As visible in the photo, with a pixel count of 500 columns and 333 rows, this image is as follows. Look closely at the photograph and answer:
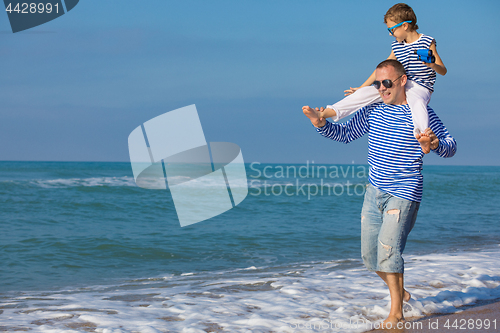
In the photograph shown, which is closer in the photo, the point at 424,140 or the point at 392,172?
the point at 424,140

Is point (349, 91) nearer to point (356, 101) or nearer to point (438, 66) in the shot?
point (356, 101)

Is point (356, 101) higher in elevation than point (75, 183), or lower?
higher

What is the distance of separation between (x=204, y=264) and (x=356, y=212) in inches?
285

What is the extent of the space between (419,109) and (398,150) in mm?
284

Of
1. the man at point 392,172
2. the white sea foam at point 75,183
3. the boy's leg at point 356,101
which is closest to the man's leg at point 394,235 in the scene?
the man at point 392,172

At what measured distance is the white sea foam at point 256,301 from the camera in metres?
3.19

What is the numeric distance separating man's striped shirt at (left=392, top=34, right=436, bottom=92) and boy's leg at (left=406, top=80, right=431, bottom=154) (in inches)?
2.9

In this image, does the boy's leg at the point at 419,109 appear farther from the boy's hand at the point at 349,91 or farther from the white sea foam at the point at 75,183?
the white sea foam at the point at 75,183

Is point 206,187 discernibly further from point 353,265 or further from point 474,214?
point 353,265

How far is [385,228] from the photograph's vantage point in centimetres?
269

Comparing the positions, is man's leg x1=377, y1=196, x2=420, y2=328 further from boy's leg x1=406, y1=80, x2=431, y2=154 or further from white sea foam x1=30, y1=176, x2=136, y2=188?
white sea foam x1=30, y1=176, x2=136, y2=188

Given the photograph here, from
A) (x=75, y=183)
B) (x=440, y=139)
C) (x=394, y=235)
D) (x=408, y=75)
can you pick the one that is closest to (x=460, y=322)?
(x=394, y=235)

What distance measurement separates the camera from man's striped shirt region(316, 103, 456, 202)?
261 centimetres

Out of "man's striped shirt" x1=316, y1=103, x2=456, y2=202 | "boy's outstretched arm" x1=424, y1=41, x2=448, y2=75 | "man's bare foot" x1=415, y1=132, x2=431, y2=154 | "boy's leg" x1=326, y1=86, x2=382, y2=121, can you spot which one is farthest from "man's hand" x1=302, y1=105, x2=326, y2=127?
"boy's outstretched arm" x1=424, y1=41, x2=448, y2=75
